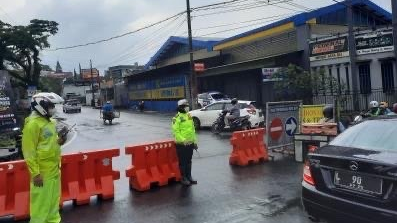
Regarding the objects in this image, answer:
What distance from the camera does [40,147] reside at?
18.3 feet

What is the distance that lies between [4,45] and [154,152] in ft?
132

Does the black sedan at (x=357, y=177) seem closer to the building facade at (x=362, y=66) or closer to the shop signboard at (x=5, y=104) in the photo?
the shop signboard at (x=5, y=104)

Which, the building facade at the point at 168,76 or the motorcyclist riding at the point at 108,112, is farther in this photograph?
the building facade at the point at 168,76

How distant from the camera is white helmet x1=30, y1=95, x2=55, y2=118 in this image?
5633 millimetres

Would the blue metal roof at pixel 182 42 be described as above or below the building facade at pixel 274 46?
above

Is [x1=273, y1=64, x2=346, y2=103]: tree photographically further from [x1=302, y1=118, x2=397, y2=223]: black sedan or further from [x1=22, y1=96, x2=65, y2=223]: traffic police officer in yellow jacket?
[x1=22, y1=96, x2=65, y2=223]: traffic police officer in yellow jacket

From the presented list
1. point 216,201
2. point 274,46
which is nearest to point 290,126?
point 216,201

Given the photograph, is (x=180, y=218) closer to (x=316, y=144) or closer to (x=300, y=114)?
(x=316, y=144)

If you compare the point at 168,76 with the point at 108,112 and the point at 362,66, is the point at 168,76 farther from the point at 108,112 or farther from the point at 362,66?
the point at 362,66

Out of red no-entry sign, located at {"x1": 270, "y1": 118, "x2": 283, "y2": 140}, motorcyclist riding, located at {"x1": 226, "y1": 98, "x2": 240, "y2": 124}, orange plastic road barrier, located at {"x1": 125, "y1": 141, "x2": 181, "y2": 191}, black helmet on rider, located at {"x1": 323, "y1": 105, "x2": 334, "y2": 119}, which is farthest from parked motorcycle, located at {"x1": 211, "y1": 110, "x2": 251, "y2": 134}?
orange plastic road barrier, located at {"x1": 125, "y1": 141, "x2": 181, "y2": 191}

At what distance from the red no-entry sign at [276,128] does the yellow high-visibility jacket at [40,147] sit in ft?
24.4

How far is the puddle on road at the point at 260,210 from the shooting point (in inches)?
264

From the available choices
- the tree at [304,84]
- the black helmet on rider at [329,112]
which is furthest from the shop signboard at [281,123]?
the tree at [304,84]

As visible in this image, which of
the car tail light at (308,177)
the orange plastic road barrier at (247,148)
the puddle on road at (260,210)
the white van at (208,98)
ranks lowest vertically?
the puddle on road at (260,210)
